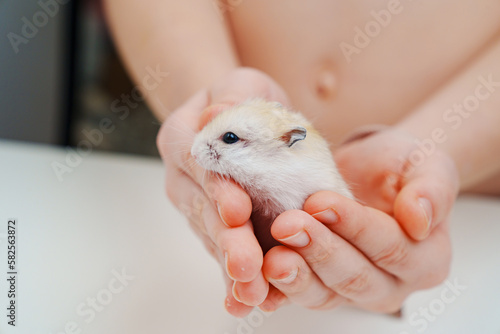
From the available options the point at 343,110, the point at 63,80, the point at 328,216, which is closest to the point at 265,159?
the point at 328,216

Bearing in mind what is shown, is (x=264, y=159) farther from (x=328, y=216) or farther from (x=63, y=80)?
(x=63, y=80)

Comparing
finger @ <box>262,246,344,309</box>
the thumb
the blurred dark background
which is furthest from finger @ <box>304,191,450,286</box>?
the blurred dark background

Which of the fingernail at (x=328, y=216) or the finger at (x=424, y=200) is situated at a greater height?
the fingernail at (x=328, y=216)

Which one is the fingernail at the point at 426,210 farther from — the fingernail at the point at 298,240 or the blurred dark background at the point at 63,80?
the blurred dark background at the point at 63,80

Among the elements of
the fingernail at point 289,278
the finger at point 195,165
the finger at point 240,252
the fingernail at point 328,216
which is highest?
the finger at point 195,165

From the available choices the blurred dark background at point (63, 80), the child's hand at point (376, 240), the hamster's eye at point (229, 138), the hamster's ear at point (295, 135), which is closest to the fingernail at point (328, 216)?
the child's hand at point (376, 240)

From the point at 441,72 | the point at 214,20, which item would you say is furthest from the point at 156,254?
the point at 441,72
